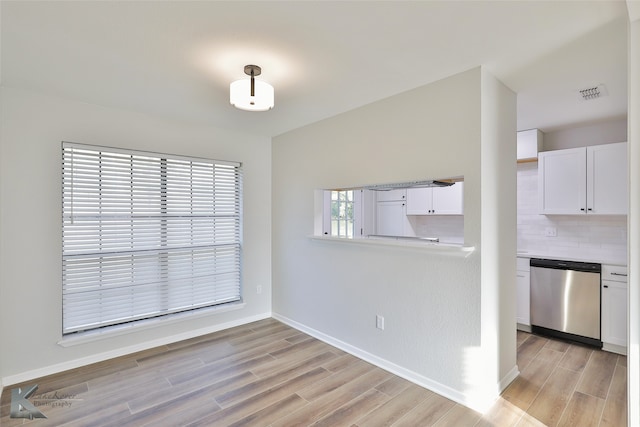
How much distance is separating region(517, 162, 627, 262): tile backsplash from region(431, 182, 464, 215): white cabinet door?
30.1 inches

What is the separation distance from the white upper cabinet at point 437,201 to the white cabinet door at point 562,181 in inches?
37.3

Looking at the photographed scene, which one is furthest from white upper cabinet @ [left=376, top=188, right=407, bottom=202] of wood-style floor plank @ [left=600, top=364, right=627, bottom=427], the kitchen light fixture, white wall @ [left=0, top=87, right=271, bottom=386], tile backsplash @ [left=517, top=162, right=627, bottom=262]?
white wall @ [left=0, top=87, right=271, bottom=386]

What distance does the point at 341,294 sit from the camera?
3527 mm

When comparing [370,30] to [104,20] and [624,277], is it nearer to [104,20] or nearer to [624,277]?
[104,20]

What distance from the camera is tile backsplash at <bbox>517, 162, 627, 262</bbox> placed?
3668 mm

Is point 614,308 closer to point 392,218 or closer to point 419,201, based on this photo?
point 419,201

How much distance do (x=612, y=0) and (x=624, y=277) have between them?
9.44 ft

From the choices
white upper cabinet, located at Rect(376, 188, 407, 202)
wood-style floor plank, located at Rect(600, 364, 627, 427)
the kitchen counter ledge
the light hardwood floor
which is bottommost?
the light hardwood floor

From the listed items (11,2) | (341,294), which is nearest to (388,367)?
(341,294)

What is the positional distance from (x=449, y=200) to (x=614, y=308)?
7.02ft

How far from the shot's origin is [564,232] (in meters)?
4.04

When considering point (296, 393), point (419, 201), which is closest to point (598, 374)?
point (296, 393)

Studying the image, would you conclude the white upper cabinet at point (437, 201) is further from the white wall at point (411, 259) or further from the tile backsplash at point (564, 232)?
the white wall at point (411, 259)

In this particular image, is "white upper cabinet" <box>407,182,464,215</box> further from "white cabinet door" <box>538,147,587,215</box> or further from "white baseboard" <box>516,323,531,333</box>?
"white baseboard" <box>516,323,531,333</box>
